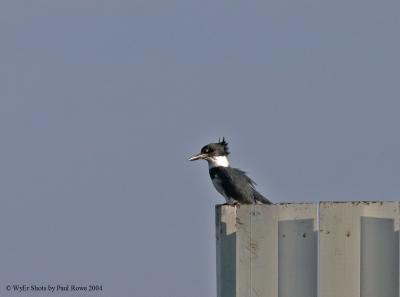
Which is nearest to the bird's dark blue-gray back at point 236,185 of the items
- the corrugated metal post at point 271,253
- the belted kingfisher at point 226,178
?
the belted kingfisher at point 226,178

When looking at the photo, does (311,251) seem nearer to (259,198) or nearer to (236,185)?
(259,198)

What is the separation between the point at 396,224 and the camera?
707 cm

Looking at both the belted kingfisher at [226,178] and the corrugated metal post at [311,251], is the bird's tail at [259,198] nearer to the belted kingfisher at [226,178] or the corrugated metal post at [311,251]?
the belted kingfisher at [226,178]

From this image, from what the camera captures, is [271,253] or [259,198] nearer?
[271,253]

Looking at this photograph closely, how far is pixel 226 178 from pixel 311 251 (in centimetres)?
757

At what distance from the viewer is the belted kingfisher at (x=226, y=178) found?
14.1 metres

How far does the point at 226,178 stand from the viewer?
1487 centimetres

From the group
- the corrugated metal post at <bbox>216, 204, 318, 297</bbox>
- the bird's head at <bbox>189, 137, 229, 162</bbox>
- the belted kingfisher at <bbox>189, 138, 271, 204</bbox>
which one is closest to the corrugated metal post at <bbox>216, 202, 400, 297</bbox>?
the corrugated metal post at <bbox>216, 204, 318, 297</bbox>

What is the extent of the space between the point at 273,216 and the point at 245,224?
23 cm

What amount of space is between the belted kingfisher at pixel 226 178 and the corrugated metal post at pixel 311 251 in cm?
620

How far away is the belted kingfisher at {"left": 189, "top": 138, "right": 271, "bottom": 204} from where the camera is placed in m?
14.1

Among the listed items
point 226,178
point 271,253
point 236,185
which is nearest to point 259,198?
point 236,185

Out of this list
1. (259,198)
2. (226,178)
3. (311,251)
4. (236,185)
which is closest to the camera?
(311,251)

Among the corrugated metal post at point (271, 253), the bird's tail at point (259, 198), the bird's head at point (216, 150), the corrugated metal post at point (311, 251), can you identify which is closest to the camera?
the corrugated metal post at point (311, 251)
